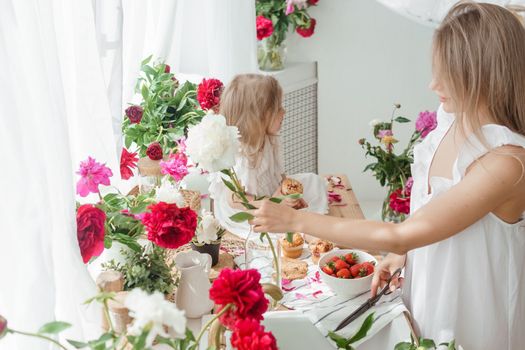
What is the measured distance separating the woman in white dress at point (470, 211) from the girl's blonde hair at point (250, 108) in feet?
2.66

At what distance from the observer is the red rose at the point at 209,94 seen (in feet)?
6.68

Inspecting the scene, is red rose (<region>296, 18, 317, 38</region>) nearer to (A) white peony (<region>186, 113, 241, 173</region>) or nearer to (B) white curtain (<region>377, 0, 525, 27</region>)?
(B) white curtain (<region>377, 0, 525, 27</region>)

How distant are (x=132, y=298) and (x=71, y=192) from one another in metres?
0.43

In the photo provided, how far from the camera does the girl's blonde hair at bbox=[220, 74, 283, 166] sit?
2061 millimetres

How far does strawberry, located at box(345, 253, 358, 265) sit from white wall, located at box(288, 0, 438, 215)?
1993 millimetres

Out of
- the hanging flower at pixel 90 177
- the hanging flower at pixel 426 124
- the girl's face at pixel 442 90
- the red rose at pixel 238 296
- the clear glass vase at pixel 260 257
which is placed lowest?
the clear glass vase at pixel 260 257

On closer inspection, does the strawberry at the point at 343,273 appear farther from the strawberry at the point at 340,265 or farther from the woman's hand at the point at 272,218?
the woman's hand at the point at 272,218

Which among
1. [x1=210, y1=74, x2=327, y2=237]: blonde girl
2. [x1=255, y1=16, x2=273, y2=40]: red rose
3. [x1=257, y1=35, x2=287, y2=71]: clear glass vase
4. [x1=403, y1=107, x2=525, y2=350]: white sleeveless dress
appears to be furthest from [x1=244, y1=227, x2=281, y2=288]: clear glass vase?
[x1=257, y1=35, x2=287, y2=71]: clear glass vase

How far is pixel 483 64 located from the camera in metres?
1.17

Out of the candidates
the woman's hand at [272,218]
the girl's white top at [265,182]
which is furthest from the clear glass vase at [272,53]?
the woman's hand at [272,218]

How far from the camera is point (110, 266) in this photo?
1.34 m

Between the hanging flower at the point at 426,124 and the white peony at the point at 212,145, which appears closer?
the white peony at the point at 212,145

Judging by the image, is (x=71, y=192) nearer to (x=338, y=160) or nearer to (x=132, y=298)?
(x=132, y=298)

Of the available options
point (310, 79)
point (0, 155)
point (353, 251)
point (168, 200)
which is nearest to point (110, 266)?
point (168, 200)
